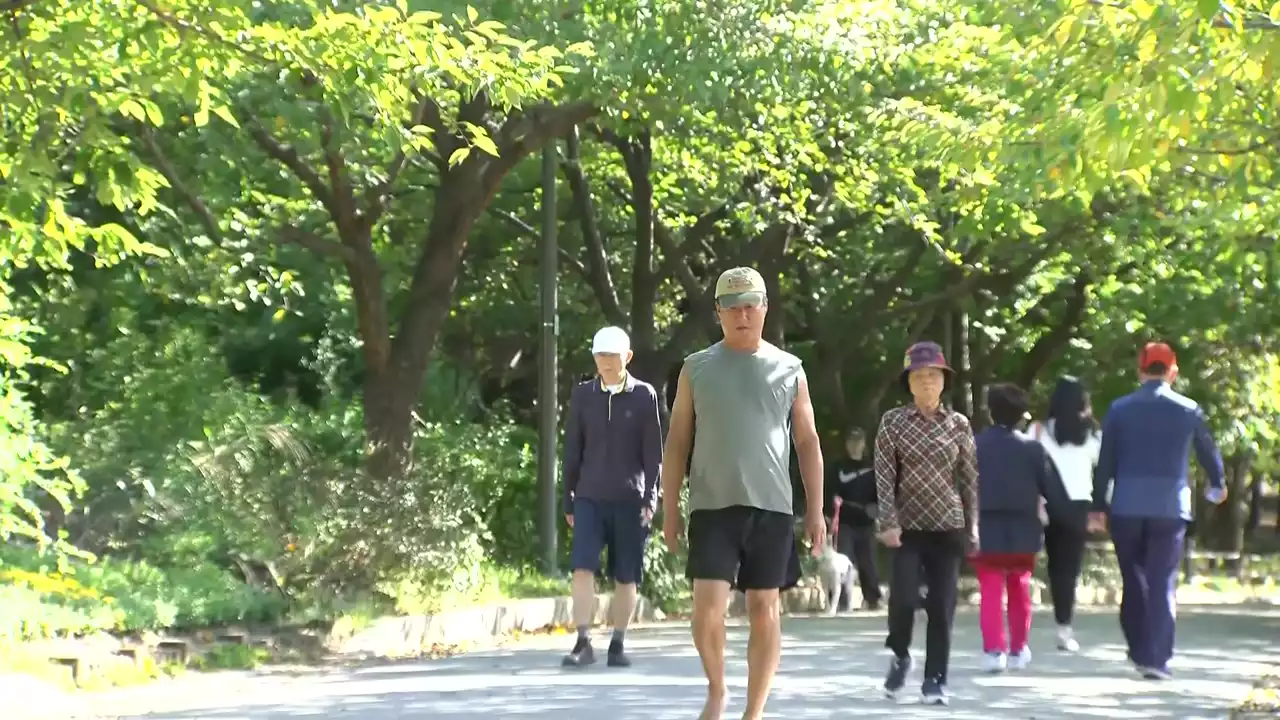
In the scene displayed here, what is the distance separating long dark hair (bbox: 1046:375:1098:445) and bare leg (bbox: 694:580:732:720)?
21.3 ft

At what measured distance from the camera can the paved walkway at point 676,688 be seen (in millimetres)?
10391

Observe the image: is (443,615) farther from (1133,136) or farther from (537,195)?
(537,195)

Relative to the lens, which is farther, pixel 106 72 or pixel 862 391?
pixel 862 391

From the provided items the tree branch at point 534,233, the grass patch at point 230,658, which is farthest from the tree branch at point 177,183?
the tree branch at point 534,233

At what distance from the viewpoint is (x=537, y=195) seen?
2781cm

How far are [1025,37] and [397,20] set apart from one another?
462 centimetres

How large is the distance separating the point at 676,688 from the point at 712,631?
2899 millimetres

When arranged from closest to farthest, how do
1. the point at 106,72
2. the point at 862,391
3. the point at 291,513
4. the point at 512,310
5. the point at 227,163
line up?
the point at 106,72
the point at 291,513
the point at 227,163
the point at 512,310
the point at 862,391

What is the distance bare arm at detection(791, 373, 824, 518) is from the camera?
29.0ft

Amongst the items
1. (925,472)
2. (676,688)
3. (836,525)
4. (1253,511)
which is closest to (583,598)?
(676,688)

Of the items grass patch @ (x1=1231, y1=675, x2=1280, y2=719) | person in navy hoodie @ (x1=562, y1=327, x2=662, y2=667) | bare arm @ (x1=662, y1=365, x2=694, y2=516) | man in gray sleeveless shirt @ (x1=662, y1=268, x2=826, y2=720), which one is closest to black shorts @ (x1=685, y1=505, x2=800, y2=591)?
man in gray sleeveless shirt @ (x1=662, y1=268, x2=826, y2=720)

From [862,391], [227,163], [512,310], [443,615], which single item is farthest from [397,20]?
[862,391]

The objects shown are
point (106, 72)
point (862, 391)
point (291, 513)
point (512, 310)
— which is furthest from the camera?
point (862, 391)

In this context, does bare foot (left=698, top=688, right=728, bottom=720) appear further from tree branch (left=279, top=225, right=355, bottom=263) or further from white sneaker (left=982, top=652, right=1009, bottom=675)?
tree branch (left=279, top=225, right=355, bottom=263)
